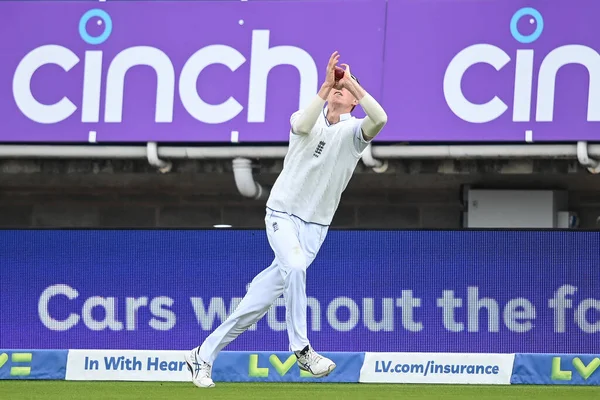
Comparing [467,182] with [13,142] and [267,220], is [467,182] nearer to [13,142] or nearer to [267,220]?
[13,142]

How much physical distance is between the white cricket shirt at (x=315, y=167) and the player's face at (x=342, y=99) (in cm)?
11

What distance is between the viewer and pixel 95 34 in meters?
11.7

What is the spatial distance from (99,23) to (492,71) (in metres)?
3.65

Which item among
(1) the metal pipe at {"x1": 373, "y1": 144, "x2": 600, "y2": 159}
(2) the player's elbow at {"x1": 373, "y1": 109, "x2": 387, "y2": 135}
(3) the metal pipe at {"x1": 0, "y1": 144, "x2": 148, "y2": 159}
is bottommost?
(3) the metal pipe at {"x1": 0, "y1": 144, "x2": 148, "y2": 159}

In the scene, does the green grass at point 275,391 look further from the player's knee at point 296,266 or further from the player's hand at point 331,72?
the player's hand at point 331,72

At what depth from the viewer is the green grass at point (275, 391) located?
26.2 ft

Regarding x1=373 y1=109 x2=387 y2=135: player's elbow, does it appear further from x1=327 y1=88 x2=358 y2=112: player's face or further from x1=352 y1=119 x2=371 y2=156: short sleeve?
x1=327 y1=88 x2=358 y2=112: player's face

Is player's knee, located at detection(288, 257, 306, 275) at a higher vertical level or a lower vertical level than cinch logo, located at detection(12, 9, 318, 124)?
lower

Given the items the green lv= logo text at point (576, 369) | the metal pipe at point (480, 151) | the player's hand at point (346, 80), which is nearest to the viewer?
the player's hand at point (346, 80)

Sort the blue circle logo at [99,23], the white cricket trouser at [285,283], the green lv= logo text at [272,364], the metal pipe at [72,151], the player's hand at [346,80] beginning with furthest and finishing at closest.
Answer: the blue circle logo at [99,23] < the metal pipe at [72,151] < the green lv= logo text at [272,364] < the white cricket trouser at [285,283] < the player's hand at [346,80]

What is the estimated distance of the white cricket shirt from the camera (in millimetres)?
7266

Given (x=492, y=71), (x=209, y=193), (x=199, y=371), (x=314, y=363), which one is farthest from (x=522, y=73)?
(x=199, y=371)

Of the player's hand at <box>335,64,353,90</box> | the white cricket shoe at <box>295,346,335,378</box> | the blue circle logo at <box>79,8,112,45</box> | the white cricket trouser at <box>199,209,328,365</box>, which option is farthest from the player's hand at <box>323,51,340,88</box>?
the blue circle logo at <box>79,8,112,45</box>

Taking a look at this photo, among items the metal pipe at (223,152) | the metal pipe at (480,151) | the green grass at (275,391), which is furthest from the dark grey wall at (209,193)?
the green grass at (275,391)
